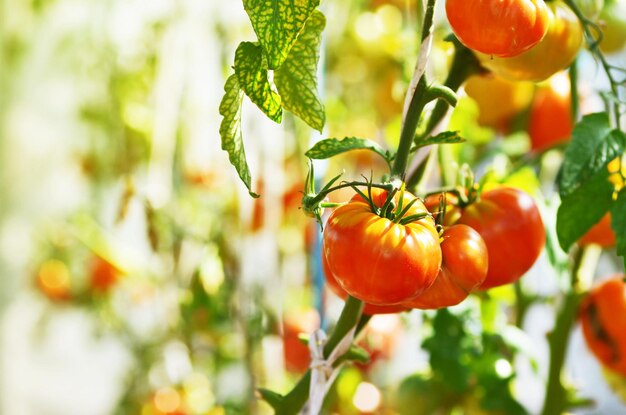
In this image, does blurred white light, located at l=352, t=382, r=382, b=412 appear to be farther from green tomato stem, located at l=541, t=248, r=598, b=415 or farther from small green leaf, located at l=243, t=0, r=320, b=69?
small green leaf, located at l=243, t=0, r=320, b=69

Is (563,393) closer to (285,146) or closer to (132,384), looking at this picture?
(285,146)

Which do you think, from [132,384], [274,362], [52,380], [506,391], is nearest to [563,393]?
[506,391]

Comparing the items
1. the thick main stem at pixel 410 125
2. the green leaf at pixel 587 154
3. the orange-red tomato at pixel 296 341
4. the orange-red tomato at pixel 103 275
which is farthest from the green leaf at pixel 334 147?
the orange-red tomato at pixel 103 275

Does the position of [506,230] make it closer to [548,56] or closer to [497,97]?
[548,56]

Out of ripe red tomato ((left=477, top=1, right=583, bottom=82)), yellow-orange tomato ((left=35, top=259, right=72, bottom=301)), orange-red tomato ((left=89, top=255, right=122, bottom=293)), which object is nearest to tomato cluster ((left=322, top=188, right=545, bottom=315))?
ripe red tomato ((left=477, top=1, right=583, bottom=82))

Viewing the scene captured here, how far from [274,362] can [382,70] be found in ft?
1.36

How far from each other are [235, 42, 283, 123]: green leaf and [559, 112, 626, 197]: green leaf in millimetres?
174

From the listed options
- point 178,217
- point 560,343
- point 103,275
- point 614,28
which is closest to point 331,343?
point 560,343

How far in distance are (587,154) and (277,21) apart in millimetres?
201

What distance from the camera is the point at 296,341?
0.92 metres

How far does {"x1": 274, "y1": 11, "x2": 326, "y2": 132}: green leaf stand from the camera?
0.37 metres

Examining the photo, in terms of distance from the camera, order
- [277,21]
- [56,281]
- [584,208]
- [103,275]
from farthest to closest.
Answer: [56,281] → [103,275] → [584,208] → [277,21]

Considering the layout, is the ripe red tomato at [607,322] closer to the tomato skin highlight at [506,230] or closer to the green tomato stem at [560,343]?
the green tomato stem at [560,343]

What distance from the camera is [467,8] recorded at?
1.14 feet
